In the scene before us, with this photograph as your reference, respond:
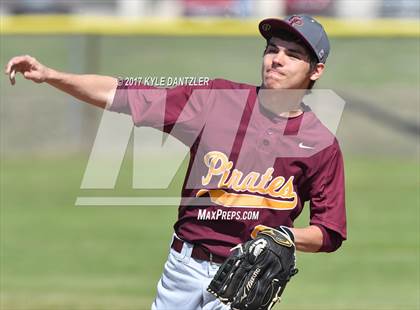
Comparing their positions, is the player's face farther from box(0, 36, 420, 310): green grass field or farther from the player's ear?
box(0, 36, 420, 310): green grass field

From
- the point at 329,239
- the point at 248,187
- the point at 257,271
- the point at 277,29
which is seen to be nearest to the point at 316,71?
the point at 277,29

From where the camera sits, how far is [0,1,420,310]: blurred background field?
785 centimetres

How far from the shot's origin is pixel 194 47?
14.2m

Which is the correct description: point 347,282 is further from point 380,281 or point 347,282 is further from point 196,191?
point 196,191

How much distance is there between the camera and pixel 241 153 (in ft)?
13.9

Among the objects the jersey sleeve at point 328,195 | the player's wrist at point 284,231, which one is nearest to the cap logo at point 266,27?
the jersey sleeve at point 328,195

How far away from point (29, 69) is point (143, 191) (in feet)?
26.9

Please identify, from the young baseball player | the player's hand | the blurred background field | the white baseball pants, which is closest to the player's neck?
the young baseball player

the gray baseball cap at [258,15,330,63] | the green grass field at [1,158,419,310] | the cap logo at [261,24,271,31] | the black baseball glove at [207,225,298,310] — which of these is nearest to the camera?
the black baseball glove at [207,225,298,310]

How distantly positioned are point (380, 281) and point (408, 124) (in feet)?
18.0

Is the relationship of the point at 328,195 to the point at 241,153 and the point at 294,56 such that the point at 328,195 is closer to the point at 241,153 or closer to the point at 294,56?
the point at 241,153

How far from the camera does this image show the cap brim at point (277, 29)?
4117 millimetres

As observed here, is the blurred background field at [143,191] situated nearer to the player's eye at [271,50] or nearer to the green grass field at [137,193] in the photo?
the green grass field at [137,193]

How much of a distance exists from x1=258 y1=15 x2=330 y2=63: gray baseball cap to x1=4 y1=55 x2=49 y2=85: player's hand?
3.16ft
